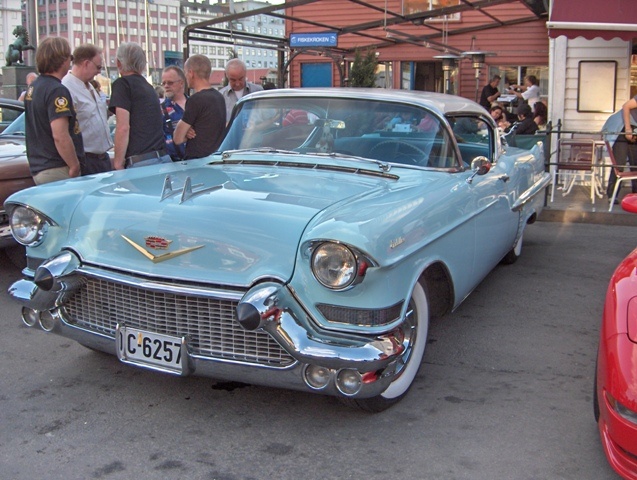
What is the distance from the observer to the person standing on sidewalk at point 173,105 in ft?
21.0

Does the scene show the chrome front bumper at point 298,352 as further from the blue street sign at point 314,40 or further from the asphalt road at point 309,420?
the blue street sign at point 314,40

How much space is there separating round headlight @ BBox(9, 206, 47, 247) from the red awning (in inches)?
269

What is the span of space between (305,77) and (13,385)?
1887 centimetres

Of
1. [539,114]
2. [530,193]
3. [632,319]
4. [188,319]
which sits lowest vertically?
→ [188,319]

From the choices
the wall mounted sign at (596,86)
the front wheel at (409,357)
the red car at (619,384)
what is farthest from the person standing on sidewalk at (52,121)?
the wall mounted sign at (596,86)

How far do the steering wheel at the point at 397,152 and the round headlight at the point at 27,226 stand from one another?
6.16 ft

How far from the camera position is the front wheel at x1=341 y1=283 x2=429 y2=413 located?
11.0ft

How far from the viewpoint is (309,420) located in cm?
342

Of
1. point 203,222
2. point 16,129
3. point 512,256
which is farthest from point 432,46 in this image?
point 203,222

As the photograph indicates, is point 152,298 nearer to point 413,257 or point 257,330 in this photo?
point 257,330

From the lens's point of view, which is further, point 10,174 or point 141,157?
point 10,174

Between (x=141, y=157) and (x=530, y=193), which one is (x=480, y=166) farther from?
(x=141, y=157)

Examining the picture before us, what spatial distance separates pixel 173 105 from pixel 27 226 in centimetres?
303

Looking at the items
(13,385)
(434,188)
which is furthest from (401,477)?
(13,385)
